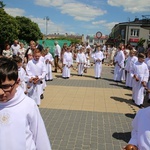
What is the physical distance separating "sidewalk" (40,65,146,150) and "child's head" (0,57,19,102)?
314 cm

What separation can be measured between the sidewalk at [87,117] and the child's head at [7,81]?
314 cm

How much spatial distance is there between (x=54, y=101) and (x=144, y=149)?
6.91m

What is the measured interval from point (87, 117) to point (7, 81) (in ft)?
16.8

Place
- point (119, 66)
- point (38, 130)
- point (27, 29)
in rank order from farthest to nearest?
point (27, 29)
point (119, 66)
point (38, 130)

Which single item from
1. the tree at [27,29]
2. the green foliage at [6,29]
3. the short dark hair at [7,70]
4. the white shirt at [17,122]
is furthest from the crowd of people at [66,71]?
the tree at [27,29]

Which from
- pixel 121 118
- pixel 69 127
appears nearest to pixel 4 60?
pixel 69 127

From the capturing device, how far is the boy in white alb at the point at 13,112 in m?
2.15

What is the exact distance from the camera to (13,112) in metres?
2.22

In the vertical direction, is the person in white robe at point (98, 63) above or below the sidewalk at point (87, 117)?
above

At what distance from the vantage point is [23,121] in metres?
2.25

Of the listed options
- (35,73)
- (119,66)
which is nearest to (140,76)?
(35,73)

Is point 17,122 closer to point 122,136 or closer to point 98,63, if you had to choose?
point 122,136

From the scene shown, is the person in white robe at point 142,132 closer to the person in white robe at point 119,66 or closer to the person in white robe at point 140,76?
the person in white robe at point 140,76

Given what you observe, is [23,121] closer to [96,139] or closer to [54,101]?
[96,139]
